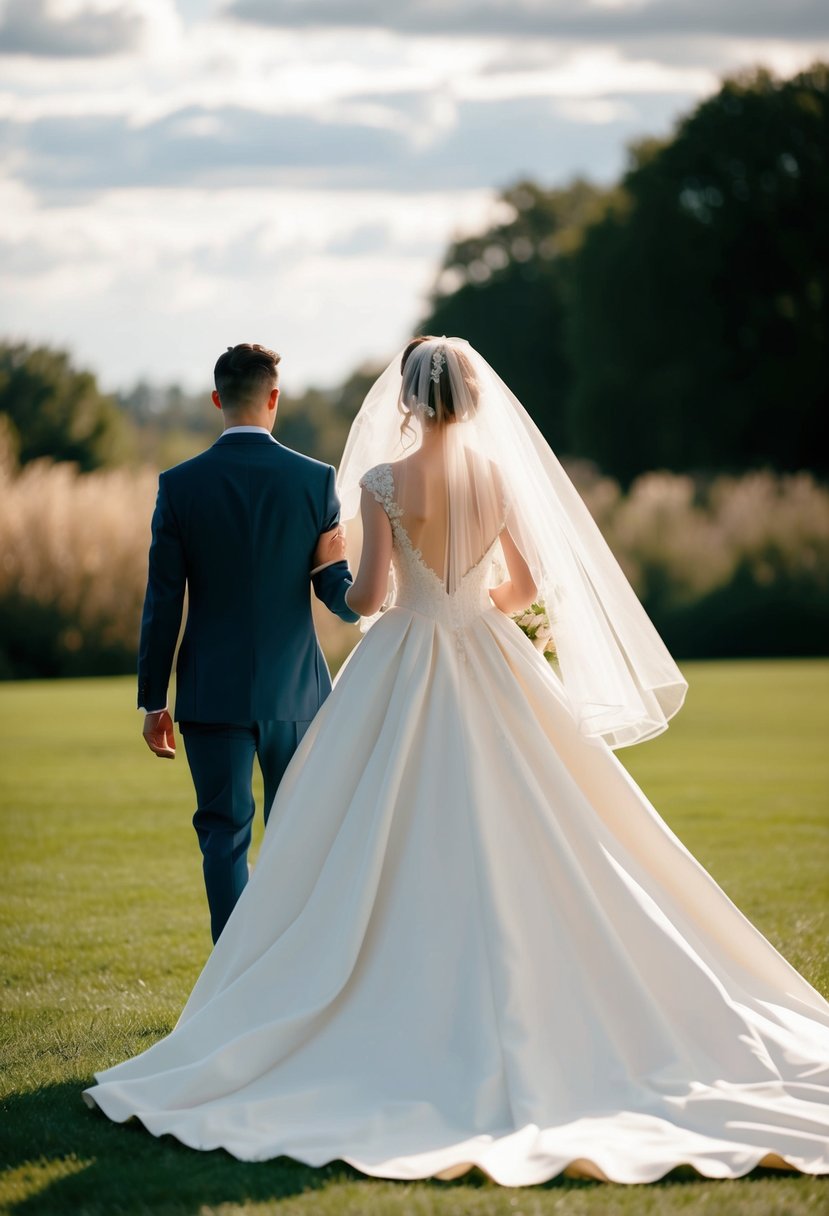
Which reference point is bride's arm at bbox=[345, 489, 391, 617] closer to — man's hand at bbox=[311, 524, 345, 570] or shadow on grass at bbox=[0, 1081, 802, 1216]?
man's hand at bbox=[311, 524, 345, 570]

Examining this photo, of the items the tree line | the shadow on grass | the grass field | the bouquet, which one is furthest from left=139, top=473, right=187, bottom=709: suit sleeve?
the tree line

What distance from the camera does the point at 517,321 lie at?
4784 centimetres

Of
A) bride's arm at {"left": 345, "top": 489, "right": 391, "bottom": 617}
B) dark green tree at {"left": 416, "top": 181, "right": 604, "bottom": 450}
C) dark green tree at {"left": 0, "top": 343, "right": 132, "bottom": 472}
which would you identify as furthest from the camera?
dark green tree at {"left": 416, "top": 181, "right": 604, "bottom": 450}

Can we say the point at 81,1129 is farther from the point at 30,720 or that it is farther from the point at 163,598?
the point at 30,720

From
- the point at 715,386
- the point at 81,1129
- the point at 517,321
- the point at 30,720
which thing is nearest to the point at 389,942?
the point at 81,1129

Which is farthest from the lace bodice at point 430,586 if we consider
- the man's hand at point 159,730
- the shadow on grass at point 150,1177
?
the shadow on grass at point 150,1177

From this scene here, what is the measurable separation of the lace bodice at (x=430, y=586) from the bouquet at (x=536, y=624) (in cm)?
34

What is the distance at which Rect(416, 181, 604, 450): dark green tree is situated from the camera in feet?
152

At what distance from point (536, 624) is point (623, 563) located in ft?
66.8

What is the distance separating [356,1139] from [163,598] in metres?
1.86

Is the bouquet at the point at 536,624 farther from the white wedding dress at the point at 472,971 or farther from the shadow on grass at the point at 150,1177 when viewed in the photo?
the shadow on grass at the point at 150,1177

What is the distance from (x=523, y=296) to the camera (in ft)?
158

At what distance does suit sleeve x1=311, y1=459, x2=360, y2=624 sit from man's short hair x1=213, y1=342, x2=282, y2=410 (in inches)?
14.1

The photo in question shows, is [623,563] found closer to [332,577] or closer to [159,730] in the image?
[332,577]
